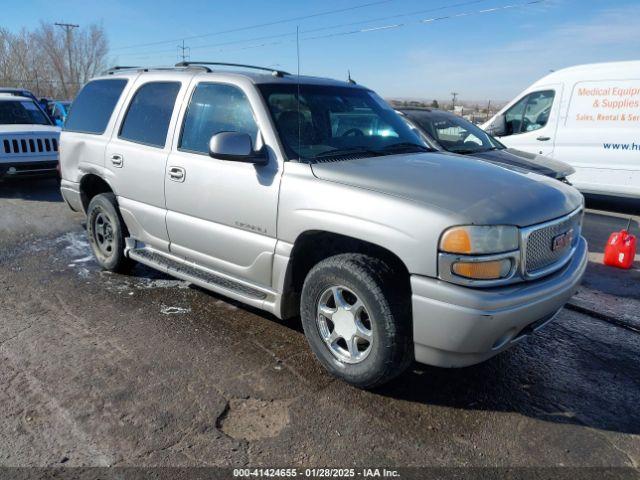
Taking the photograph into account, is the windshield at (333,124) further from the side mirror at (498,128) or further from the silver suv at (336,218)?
the side mirror at (498,128)

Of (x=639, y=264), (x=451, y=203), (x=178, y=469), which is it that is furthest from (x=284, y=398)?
(x=639, y=264)

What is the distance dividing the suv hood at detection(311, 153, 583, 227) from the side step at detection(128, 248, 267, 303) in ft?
3.42

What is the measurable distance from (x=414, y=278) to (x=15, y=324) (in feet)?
10.5

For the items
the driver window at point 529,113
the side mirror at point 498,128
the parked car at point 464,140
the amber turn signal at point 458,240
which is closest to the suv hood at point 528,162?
the parked car at point 464,140

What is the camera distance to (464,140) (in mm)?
7734

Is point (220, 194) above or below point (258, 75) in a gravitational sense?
below

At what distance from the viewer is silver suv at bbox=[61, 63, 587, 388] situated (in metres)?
2.73

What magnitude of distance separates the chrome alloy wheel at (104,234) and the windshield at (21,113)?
6.49 metres

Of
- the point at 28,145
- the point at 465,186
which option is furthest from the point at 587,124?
the point at 28,145

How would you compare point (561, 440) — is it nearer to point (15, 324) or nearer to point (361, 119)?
point (361, 119)

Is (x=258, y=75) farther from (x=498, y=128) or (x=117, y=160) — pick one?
(x=498, y=128)

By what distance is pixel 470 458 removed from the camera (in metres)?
2.62


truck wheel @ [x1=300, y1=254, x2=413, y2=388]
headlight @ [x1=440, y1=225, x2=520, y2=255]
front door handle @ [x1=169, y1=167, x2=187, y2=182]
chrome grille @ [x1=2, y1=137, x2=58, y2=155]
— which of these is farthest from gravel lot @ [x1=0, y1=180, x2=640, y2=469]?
chrome grille @ [x1=2, y1=137, x2=58, y2=155]

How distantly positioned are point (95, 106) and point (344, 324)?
3.70 m
